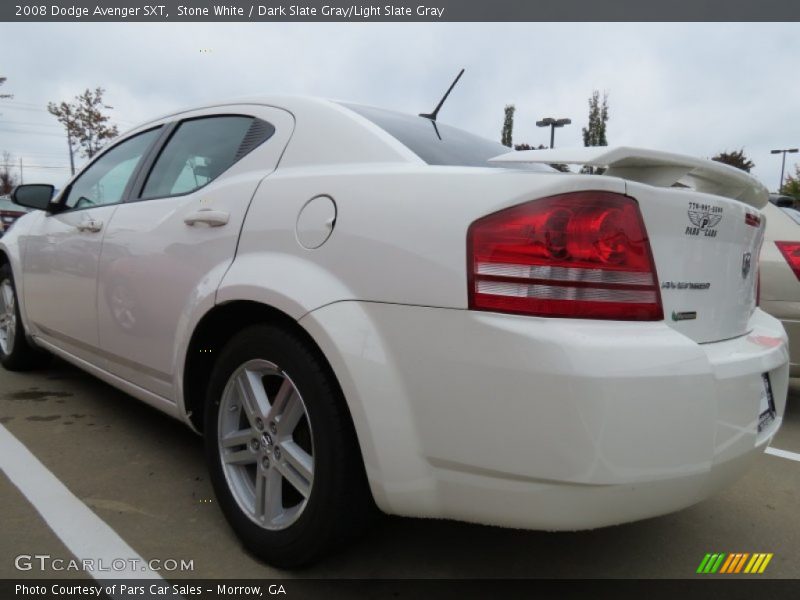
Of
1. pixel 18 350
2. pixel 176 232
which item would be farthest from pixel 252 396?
pixel 18 350

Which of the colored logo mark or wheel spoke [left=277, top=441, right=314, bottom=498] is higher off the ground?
wheel spoke [left=277, top=441, right=314, bottom=498]

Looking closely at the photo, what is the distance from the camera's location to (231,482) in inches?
78.0

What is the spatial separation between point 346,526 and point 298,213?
0.93m

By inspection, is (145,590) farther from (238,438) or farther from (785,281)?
(785,281)

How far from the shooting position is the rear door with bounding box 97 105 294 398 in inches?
82.0

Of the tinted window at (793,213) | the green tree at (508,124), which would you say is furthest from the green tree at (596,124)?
the tinted window at (793,213)

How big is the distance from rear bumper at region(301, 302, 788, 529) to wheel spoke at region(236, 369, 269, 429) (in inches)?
16.3

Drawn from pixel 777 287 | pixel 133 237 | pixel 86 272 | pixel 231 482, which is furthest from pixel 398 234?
pixel 777 287

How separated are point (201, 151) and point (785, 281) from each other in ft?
11.1

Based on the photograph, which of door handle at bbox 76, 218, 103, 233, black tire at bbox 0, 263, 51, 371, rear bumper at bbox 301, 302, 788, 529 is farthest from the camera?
black tire at bbox 0, 263, 51, 371

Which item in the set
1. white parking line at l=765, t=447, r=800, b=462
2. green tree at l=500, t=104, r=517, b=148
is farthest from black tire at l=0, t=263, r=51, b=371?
green tree at l=500, t=104, r=517, b=148

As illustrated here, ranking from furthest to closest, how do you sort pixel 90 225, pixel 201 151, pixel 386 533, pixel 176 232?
pixel 90 225, pixel 201 151, pixel 176 232, pixel 386 533

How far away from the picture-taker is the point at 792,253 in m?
3.57

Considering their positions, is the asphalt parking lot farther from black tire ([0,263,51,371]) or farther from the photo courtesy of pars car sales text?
black tire ([0,263,51,371])
